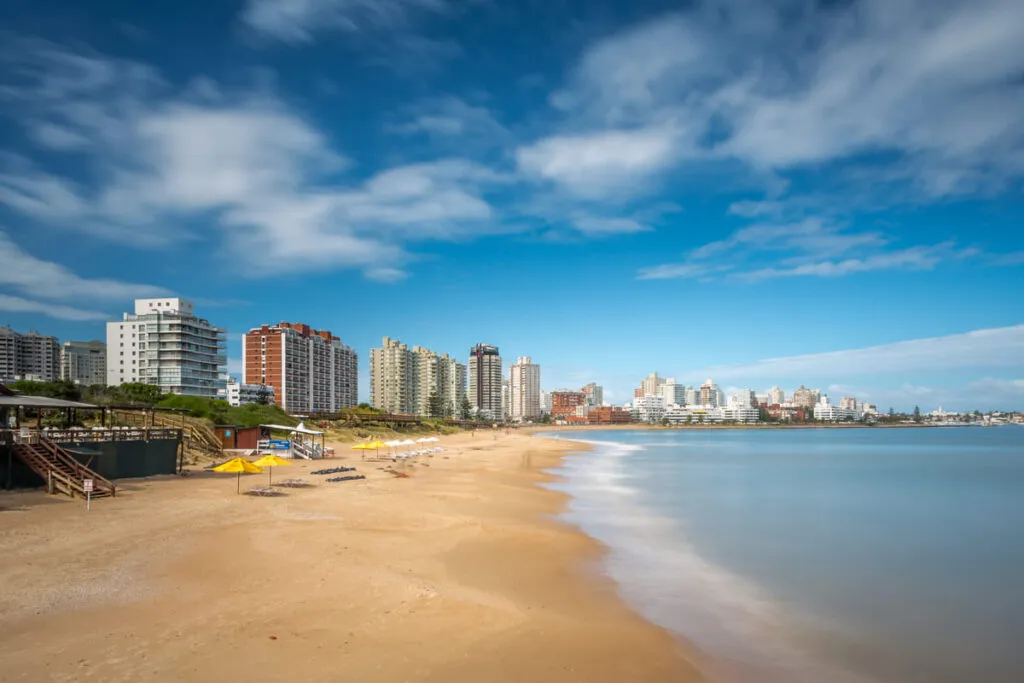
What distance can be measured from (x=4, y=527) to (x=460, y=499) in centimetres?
Result: 1569

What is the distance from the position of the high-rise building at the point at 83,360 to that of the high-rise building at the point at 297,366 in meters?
62.7

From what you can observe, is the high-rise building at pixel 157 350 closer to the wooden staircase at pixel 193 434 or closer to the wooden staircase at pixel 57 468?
the wooden staircase at pixel 193 434

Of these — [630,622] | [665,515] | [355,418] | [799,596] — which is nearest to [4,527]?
[630,622]

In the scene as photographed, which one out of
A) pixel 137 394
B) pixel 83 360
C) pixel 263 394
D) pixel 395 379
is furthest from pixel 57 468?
pixel 83 360

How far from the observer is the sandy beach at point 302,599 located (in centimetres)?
880

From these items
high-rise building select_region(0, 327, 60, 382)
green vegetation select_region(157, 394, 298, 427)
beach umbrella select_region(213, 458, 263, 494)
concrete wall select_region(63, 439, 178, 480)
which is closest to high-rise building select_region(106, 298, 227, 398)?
green vegetation select_region(157, 394, 298, 427)

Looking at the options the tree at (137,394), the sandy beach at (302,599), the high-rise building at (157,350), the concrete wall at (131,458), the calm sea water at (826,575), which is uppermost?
the high-rise building at (157,350)

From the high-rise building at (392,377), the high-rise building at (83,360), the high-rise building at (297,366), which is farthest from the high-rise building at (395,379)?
the high-rise building at (83,360)

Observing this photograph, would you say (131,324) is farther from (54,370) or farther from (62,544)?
(62,544)

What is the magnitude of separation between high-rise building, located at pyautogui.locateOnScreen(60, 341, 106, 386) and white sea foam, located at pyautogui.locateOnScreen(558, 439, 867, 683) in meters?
191

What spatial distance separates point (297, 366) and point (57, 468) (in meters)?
127

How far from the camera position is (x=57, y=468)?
22578 millimetres

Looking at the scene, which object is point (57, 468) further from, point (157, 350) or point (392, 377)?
point (392, 377)

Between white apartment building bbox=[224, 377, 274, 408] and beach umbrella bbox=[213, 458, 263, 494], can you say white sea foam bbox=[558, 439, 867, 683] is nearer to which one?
beach umbrella bbox=[213, 458, 263, 494]
